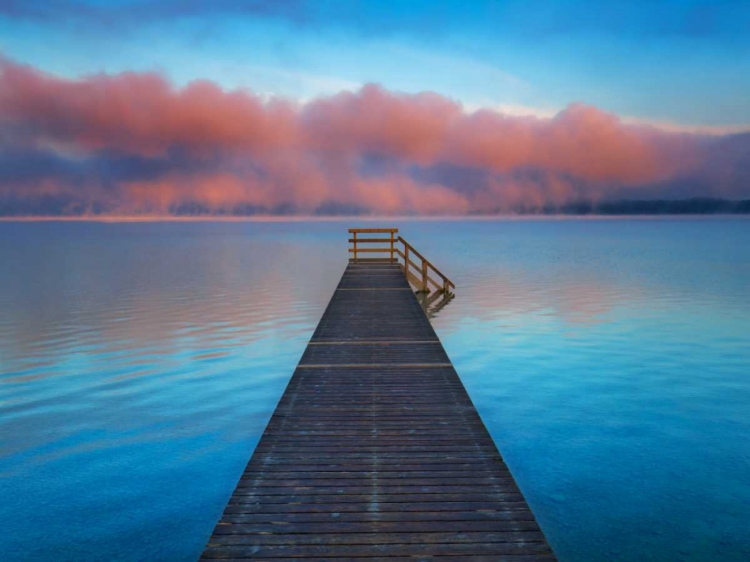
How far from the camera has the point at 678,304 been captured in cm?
3189

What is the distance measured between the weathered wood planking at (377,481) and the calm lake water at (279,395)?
92.0 inches

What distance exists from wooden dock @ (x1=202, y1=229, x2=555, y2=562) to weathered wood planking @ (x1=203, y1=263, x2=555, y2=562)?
2 centimetres

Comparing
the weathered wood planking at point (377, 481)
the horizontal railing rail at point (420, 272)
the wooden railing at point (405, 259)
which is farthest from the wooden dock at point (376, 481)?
the horizontal railing rail at point (420, 272)

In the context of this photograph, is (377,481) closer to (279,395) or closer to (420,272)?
(279,395)

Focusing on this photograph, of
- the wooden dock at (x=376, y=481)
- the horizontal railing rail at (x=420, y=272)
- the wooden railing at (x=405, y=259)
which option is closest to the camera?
the wooden dock at (x=376, y=481)

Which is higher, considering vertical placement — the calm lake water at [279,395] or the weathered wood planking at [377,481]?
the weathered wood planking at [377,481]

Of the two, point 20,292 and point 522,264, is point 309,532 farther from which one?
point 522,264

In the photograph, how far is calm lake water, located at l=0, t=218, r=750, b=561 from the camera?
28.8ft

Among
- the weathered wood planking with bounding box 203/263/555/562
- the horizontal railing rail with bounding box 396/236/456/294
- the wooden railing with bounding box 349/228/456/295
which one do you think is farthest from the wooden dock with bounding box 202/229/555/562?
the horizontal railing rail with bounding box 396/236/456/294

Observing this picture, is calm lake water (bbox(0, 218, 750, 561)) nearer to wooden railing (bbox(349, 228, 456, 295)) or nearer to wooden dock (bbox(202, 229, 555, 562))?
wooden railing (bbox(349, 228, 456, 295))

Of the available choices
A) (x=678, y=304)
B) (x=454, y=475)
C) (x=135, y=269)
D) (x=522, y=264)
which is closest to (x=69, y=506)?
(x=454, y=475)

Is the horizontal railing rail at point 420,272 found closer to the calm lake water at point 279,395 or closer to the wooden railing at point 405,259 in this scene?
the wooden railing at point 405,259

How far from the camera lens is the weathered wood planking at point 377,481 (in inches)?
219

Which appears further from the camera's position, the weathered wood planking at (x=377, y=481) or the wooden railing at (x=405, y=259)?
the wooden railing at (x=405, y=259)
